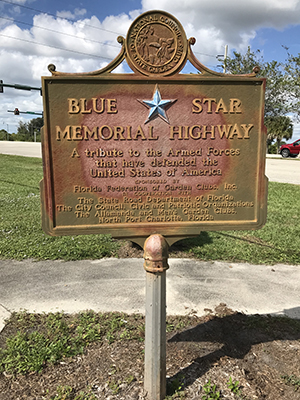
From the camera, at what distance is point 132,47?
88.5 inches

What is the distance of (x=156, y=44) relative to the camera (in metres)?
2.25

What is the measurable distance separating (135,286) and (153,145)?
7.81 feet

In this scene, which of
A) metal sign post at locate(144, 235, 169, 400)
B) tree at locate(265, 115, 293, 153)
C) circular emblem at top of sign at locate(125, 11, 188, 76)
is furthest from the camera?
tree at locate(265, 115, 293, 153)

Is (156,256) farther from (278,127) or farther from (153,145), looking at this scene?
(278,127)

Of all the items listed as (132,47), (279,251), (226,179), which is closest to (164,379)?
(226,179)

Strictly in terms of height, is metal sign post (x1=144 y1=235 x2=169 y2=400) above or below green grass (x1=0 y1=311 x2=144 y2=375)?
above

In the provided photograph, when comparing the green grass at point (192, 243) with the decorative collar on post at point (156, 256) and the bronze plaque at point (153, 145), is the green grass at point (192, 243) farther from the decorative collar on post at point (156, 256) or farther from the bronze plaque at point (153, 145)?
the decorative collar on post at point (156, 256)

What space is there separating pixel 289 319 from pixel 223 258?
175 cm

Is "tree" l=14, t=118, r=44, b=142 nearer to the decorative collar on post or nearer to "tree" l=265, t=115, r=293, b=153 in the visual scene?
"tree" l=265, t=115, r=293, b=153

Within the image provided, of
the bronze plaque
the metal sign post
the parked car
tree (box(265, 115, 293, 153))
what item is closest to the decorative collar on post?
the metal sign post

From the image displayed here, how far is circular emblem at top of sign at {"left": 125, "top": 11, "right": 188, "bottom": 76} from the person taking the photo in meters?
2.23

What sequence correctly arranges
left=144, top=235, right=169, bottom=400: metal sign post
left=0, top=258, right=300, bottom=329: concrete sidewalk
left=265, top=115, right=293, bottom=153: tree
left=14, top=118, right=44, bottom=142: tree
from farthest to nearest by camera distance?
left=14, top=118, right=44, bottom=142: tree
left=265, top=115, right=293, bottom=153: tree
left=0, top=258, right=300, bottom=329: concrete sidewalk
left=144, top=235, right=169, bottom=400: metal sign post

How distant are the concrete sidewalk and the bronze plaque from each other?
5.40 feet

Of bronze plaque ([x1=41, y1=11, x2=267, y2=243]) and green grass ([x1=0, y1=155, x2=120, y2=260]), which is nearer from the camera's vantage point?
bronze plaque ([x1=41, y1=11, x2=267, y2=243])
